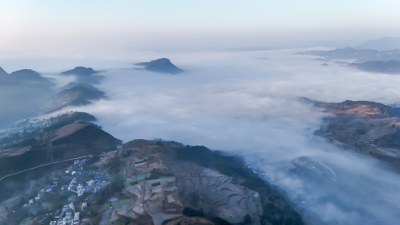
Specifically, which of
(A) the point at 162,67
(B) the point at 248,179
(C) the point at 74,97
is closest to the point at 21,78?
(C) the point at 74,97

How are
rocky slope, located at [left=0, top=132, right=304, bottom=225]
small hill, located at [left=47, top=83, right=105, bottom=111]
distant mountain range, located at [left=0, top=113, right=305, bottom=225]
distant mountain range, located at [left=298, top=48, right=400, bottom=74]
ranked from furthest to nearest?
distant mountain range, located at [left=298, top=48, right=400, bottom=74] < small hill, located at [left=47, top=83, right=105, bottom=111] < distant mountain range, located at [left=0, top=113, right=305, bottom=225] < rocky slope, located at [left=0, top=132, right=304, bottom=225]

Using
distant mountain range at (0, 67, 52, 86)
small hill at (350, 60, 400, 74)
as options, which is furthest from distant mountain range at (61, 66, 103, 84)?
small hill at (350, 60, 400, 74)

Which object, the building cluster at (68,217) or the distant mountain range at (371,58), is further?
the distant mountain range at (371,58)

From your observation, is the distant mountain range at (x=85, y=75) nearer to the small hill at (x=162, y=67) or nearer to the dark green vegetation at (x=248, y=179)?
the small hill at (x=162, y=67)

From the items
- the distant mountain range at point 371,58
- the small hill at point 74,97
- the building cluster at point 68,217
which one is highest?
the distant mountain range at point 371,58

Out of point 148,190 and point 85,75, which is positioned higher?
point 85,75

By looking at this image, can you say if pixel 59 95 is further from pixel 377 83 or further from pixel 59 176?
pixel 377 83

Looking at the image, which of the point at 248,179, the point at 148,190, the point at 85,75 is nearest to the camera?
the point at 148,190

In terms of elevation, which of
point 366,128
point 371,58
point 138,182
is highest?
point 371,58

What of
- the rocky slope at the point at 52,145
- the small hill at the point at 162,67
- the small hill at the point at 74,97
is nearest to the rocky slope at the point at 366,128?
the rocky slope at the point at 52,145

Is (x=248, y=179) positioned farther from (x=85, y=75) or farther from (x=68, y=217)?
(x=85, y=75)

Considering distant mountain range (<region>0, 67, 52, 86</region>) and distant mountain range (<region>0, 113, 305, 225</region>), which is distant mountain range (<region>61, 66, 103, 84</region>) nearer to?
distant mountain range (<region>0, 67, 52, 86</region>)
